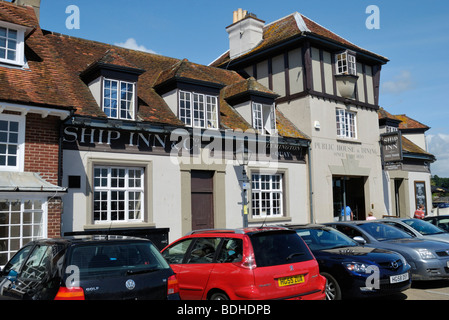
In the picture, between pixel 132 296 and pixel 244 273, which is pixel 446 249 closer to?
pixel 244 273

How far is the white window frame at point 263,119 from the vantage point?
Answer: 17844 millimetres

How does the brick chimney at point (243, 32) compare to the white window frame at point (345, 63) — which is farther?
the brick chimney at point (243, 32)

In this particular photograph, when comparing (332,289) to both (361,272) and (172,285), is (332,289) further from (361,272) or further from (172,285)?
(172,285)

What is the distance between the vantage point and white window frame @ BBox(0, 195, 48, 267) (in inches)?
416

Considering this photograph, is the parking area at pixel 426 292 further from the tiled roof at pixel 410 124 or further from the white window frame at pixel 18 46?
the tiled roof at pixel 410 124

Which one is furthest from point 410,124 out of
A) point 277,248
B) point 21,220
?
point 21,220

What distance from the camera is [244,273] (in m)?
6.37

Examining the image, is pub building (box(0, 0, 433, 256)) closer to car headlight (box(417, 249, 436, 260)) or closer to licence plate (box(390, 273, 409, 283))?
car headlight (box(417, 249, 436, 260))

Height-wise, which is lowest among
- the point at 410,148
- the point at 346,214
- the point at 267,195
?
the point at 346,214

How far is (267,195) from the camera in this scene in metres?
17.7

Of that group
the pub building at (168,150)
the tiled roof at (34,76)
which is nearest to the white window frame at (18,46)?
the tiled roof at (34,76)

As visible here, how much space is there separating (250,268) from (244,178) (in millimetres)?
9923

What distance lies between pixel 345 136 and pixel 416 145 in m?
8.81

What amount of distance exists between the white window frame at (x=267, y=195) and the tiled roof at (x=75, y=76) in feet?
6.55
